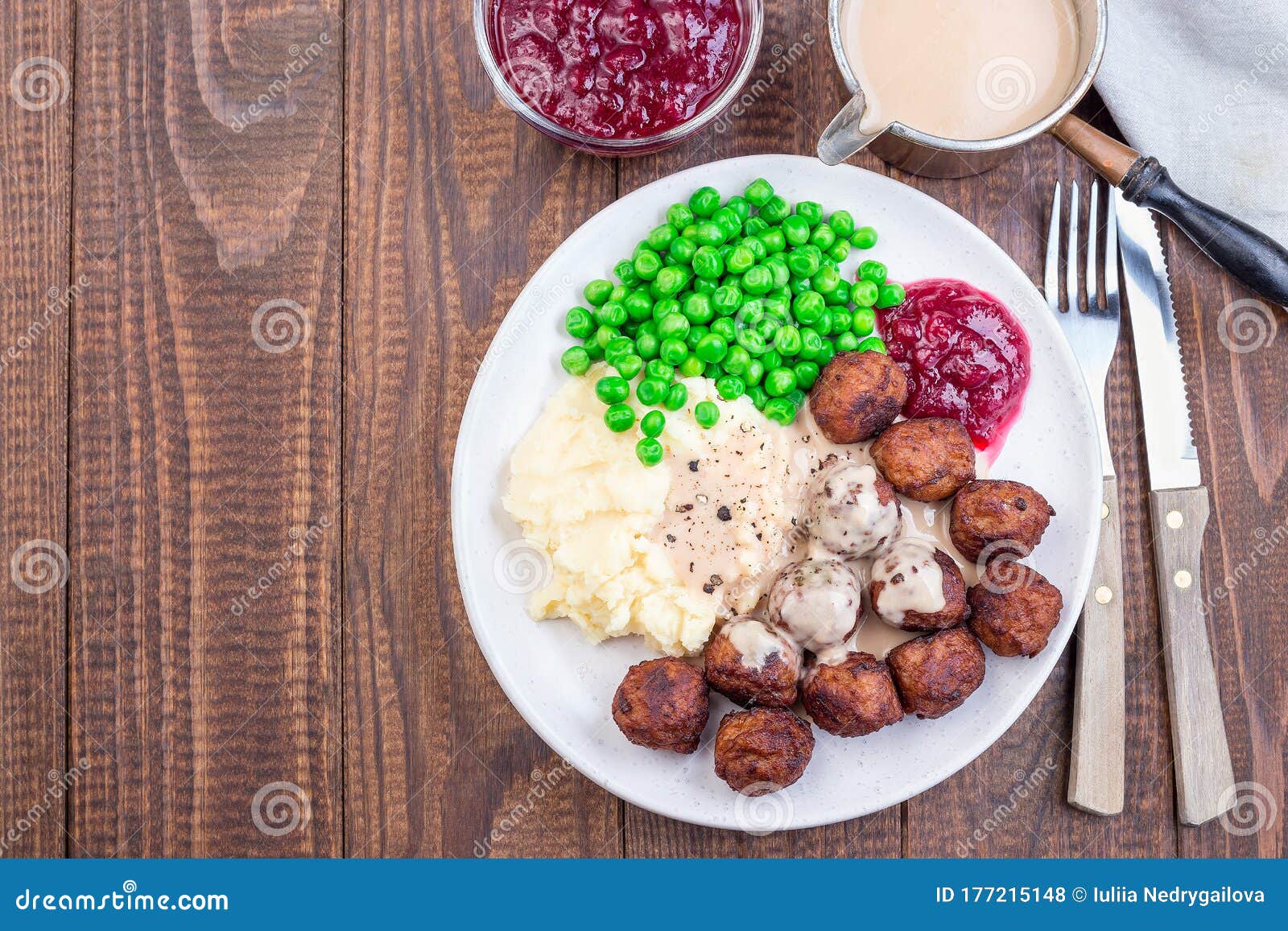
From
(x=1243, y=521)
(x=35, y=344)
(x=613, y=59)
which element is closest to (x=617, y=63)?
(x=613, y=59)

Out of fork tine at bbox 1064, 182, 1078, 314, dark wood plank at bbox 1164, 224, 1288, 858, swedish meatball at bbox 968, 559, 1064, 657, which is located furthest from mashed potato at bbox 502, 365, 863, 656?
dark wood plank at bbox 1164, 224, 1288, 858

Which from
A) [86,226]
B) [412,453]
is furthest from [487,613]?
[86,226]

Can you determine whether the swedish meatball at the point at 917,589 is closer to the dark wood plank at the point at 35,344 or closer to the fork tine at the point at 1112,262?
the fork tine at the point at 1112,262

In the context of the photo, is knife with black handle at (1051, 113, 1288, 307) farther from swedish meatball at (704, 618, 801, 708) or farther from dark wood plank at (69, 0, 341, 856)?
dark wood plank at (69, 0, 341, 856)

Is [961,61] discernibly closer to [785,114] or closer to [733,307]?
[785,114]

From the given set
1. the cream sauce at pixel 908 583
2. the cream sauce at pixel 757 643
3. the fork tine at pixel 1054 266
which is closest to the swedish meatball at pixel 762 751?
the cream sauce at pixel 757 643

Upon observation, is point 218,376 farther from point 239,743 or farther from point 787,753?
point 787,753

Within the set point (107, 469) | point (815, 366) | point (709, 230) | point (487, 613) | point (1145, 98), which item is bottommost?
point (487, 613)
